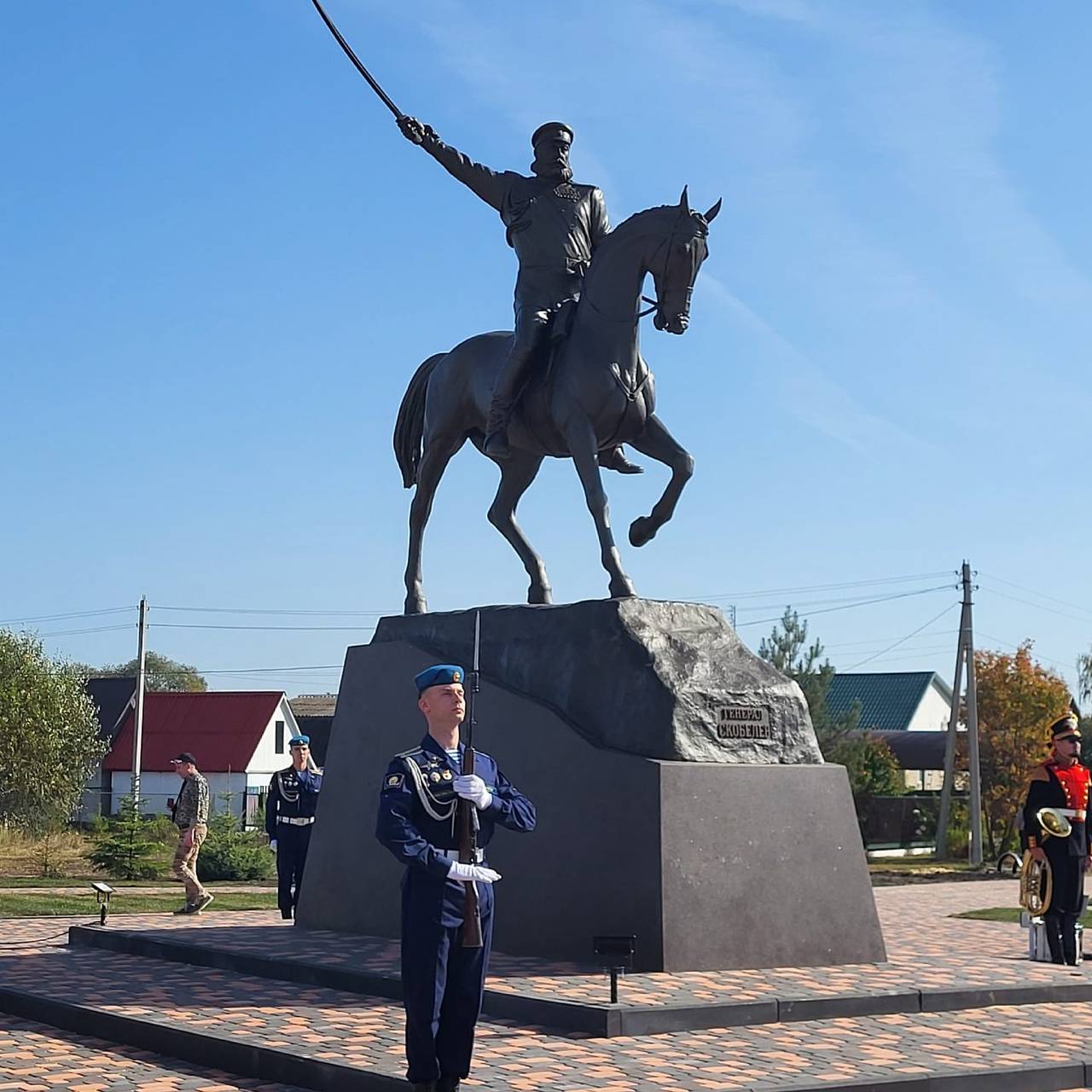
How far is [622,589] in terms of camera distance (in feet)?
37.8

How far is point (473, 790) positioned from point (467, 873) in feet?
1.07

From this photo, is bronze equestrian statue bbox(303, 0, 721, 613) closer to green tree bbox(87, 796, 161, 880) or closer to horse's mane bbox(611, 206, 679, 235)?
horse's mane bbox(611, 206, 679, 235)

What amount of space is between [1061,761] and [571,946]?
4.03m

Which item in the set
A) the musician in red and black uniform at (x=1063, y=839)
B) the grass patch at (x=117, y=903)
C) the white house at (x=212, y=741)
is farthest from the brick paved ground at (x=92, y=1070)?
the white house at (x=212, y=741)

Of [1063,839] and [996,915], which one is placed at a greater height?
[1063,839]

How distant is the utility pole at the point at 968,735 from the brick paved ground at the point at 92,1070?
30.1m

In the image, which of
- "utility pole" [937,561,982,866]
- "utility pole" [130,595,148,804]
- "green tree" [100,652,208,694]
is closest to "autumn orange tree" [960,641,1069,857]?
"utility pole" [937,561,982,866]

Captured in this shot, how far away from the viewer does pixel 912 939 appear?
13094 millimetres

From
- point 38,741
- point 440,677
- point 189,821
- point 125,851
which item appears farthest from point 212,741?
point 440,677

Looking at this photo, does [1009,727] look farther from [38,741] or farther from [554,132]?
[554,132]

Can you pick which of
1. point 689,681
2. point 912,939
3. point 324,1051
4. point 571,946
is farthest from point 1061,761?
point 324,1051

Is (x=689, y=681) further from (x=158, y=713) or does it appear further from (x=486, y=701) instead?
(x=158, y=713)

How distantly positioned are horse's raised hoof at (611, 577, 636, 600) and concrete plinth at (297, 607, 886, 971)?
1.03 meters

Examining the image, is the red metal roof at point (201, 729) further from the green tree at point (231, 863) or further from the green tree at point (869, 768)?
the green tree at point (231, 863)
